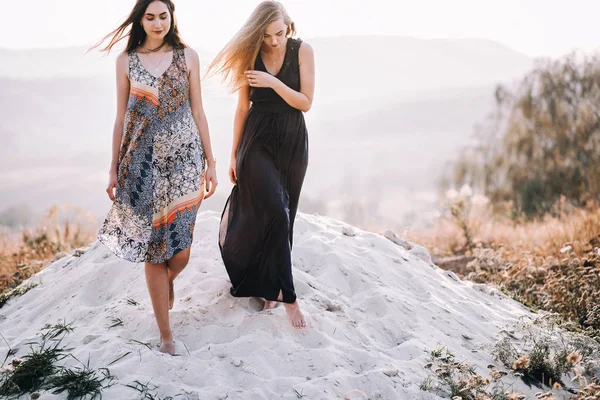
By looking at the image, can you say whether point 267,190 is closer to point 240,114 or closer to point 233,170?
point 233,170

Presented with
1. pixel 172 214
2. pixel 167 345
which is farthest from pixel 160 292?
pixel 172 214

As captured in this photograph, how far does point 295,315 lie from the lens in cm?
390

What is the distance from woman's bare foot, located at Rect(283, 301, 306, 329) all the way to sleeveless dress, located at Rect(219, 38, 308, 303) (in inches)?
1.5

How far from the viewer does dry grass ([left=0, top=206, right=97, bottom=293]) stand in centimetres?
768

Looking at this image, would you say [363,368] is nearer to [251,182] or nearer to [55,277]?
[251,182]

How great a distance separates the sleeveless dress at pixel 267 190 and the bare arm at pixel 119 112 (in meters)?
0.83

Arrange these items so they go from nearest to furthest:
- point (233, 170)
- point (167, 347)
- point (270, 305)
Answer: point (167, 347), point (270, 305), point (233, 170)

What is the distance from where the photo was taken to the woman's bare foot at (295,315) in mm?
3875

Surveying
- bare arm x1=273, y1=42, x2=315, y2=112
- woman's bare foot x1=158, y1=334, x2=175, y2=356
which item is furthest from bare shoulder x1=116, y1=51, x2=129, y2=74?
woman's bare foot x1=158, y1=334, x2=175, y2=356

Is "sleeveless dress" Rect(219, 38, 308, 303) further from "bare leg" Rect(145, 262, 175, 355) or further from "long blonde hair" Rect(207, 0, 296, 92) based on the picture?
"bare leg" Rect(145, 262, 175, 355)

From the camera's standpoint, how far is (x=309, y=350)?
3686 millimetres

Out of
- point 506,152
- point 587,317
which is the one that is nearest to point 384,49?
point 506,152

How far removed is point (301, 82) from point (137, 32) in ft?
3.59

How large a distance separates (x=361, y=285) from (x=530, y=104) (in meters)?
9.78
